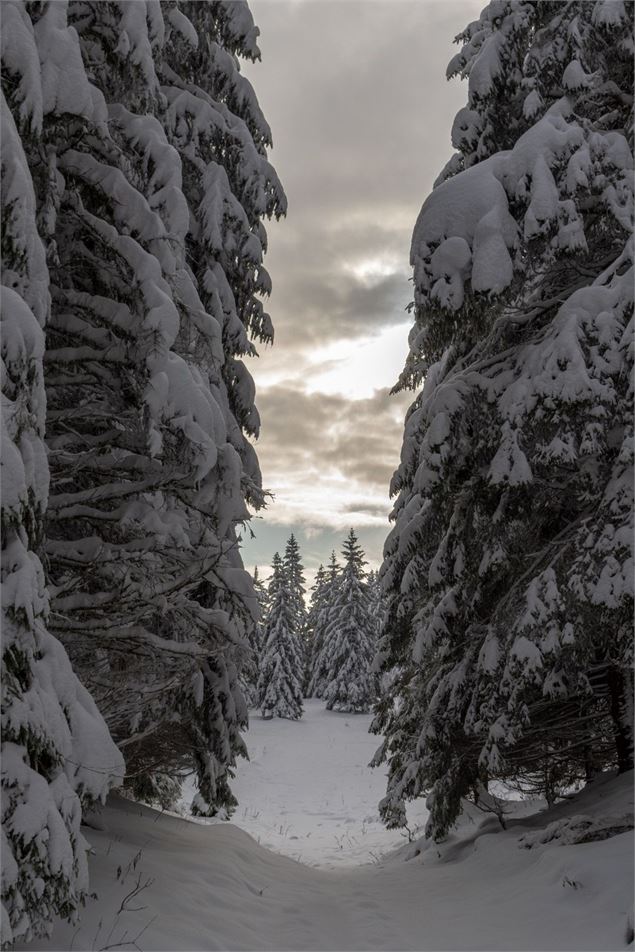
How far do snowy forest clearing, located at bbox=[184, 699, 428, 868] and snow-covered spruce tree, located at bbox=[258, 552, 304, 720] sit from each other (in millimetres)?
1131

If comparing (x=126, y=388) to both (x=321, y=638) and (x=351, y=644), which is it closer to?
(x=351, y=644)

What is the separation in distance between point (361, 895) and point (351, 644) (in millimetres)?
37684

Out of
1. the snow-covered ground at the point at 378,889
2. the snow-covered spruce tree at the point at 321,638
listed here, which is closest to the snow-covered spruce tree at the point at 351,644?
the snow-covered spruce tree at the point at 321,638

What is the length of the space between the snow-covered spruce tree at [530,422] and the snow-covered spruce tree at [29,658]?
12.1 feet

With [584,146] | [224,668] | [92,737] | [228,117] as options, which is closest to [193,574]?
[92,737]

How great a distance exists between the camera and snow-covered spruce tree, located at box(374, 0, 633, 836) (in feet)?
18.5

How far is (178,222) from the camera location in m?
5.75

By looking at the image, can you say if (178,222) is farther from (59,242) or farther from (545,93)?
(545,93)

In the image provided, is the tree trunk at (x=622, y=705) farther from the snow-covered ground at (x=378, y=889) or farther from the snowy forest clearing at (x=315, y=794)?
the snowy forest clearing at (x=315, y=794)

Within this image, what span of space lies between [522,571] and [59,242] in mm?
5762

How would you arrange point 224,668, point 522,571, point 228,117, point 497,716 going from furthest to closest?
point 228,117, point 224,668, point 522,571, point 497,716

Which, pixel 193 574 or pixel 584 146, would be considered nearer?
pixel 193 574

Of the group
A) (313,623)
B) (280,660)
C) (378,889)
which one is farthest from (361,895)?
(313,623)

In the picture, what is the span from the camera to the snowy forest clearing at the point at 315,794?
46.0 ft
